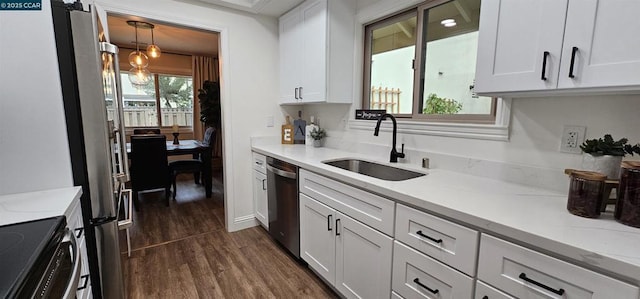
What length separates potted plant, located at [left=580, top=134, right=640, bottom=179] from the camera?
1.00 metres

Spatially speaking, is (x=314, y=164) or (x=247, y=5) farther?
(x=247, y=5)

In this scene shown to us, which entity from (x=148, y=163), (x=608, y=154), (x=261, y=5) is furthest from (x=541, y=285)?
(x=148, y=163)

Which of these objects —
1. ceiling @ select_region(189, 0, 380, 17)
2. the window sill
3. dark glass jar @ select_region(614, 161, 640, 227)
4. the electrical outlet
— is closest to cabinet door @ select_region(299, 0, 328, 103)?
ceiling @ select_region(189, 0, 380, 17)

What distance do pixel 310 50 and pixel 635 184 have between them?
215cm

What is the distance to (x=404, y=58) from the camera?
218cm

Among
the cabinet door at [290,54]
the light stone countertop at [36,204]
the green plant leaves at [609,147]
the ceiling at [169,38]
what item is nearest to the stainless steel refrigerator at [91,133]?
the light stone countertop at [36,204]

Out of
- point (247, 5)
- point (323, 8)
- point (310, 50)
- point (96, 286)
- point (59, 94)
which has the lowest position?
point (96, 286)

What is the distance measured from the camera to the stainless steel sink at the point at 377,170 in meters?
1.85

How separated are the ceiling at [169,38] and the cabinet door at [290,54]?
150 cm

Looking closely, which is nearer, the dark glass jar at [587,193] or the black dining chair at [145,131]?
the dark glass jar at [587,193]

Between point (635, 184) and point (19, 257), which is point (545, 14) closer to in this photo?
point (635, 184)

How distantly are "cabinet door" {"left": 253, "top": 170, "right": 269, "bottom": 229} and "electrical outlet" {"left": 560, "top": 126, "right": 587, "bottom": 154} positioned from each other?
7.18 feet

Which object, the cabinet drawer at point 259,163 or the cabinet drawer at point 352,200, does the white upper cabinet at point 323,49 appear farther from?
the cabinet drawer at point 352,200

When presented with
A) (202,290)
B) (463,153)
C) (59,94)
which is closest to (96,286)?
(202,290)
